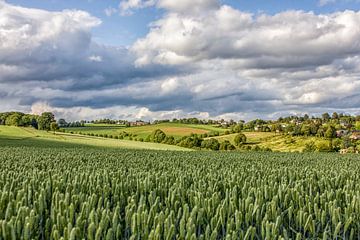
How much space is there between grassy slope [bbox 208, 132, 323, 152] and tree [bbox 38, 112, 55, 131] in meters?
53.9

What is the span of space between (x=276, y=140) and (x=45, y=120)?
74.4m

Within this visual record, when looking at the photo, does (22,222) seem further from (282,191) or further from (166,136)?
(166,136)

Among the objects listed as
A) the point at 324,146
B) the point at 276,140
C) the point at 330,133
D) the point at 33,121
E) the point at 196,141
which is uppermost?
the point at 33,121

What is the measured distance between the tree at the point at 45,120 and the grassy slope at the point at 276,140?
53.9 meters

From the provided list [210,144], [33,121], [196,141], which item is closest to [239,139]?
[210,144]

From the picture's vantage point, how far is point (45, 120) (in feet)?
422

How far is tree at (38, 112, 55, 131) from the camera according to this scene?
4939 inches

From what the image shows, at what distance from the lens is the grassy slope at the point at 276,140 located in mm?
122094

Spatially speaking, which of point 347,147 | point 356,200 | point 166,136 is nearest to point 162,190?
point 356,200

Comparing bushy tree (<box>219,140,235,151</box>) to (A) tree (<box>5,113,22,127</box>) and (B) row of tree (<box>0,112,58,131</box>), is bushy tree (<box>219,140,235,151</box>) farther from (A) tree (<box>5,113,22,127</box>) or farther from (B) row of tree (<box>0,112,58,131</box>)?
(A) tree (<box>5,113,22,127</box>)

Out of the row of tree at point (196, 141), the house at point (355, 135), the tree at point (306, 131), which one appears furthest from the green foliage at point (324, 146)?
the tree at point (306, 131)

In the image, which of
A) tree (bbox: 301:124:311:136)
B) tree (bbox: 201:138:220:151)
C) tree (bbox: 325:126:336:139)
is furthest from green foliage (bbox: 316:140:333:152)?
tree (bbox: 201:138:220:151)

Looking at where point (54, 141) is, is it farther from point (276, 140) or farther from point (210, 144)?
point (276, 140)

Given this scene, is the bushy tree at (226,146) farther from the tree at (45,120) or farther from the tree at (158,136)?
the tree at (45,120)
